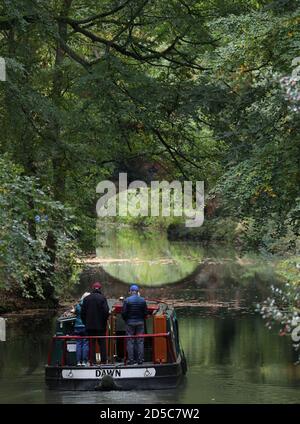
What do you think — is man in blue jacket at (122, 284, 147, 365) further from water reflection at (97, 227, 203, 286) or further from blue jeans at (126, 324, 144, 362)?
water reflection at (97, 227, 203, 286)

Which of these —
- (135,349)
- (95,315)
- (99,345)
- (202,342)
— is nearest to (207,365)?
(202,342)

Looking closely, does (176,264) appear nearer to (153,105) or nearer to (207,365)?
(153,105)

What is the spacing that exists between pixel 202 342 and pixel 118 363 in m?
6.48

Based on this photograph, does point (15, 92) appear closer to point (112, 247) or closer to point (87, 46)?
point (87, 46)

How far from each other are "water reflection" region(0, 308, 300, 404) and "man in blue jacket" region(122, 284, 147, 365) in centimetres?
95

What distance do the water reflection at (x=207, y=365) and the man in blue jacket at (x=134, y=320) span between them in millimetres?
952

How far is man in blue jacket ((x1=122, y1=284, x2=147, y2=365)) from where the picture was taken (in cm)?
1725

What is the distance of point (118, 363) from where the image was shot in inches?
691

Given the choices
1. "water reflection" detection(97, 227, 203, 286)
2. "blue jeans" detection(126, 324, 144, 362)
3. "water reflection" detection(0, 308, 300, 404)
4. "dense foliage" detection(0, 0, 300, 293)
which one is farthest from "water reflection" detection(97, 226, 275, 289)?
"blue jeans" detection(126, 324, 144, 362)

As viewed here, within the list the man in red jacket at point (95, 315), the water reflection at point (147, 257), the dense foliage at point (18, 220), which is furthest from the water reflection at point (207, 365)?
the water reflection at point (147, 257)

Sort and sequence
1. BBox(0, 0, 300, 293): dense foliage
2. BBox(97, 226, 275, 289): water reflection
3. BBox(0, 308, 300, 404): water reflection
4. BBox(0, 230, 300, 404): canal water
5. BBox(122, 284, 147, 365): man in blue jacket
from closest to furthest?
BBox(0, 308, 300, 404): water reflection < BBox(0, 230, 300, 404): canal water < BBox(122, 284, 147, 365): man in blue jacket < BBox(0, 0, 300, 293): dense foliage < BBox(97, 226, 275, 289): water reflection

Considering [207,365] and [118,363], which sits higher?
[118,363]

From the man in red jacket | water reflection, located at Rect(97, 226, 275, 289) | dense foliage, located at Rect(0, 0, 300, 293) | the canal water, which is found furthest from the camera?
water reflection, located at Rect(97, 226, 275, 289)

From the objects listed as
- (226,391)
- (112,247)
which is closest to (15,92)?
(226,391)
